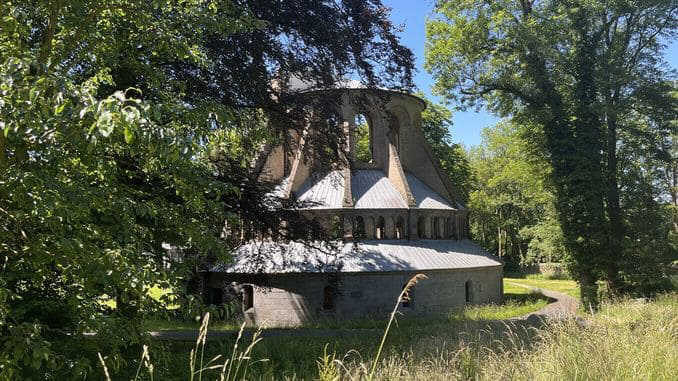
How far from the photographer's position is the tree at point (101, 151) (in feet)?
13.6

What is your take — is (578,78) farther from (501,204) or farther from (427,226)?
(501,204)

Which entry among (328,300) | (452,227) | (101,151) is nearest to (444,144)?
(452,227)

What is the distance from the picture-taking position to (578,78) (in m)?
25.1

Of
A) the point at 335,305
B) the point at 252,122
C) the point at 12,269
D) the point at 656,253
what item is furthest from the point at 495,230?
the point at 12,269

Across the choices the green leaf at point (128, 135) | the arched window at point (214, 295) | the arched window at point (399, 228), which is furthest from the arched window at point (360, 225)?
the green leaf at point (128, 135)

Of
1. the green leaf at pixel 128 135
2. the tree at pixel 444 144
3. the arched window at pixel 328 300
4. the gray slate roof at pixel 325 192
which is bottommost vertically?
the arched window at pixel 328 300

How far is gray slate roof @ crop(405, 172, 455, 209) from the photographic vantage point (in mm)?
26672

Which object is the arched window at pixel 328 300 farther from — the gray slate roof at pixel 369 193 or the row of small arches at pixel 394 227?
the gray slate roof at pixel 369 193

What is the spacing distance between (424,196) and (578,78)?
31.6ft

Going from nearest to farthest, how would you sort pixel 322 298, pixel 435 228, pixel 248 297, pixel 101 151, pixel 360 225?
pixel 101 151 → pixel 322 298 → pixel 248 297 → pixel 360 225 → pixel 435 228

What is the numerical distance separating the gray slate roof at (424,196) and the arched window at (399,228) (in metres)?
1.39

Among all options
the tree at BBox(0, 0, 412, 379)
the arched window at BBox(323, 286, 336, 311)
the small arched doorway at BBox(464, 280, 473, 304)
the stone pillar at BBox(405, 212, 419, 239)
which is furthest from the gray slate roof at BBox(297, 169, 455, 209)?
the tree at BBox(0, 0, 412, 379)

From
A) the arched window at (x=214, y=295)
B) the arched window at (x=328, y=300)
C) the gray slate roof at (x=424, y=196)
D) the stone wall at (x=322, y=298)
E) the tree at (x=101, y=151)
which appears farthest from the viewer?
the gray slate roof at (x=424, y=196)

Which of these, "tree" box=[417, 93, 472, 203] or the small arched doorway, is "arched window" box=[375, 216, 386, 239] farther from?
"tree" box=[417, 93, 472, 203]
